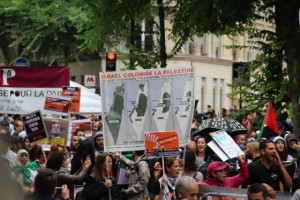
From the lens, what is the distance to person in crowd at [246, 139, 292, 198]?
932 centimetres

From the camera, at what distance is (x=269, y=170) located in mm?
9453

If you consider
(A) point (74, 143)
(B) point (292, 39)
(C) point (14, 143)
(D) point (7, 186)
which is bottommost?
(A) point (74, 143)

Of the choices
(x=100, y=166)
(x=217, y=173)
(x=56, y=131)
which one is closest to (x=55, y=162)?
(x=100, y=166)

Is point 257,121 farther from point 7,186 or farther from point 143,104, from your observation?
point 7,186

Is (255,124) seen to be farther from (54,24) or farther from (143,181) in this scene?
(54,24)

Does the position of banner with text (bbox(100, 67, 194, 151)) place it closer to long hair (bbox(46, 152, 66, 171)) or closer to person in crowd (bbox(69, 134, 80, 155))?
long hair (bbox(46, 152, 66, 171))

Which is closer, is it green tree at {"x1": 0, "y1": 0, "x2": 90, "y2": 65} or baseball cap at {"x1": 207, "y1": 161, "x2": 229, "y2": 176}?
baseball cap at {"x1": 207, "y1": 161, "x2": 229, "y2": 176}

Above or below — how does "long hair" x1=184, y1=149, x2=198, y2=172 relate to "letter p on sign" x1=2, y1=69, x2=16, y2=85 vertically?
below

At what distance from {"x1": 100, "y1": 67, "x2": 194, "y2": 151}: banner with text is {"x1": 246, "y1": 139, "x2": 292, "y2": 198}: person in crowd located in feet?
3.32

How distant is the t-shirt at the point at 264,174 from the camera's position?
9.34m

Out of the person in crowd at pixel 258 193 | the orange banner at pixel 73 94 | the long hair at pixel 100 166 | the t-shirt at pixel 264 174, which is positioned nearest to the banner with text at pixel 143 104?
the long hair at pixel 100 166

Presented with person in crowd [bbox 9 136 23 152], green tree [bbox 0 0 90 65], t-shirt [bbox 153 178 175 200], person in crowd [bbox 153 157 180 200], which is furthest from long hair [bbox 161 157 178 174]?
green tree [bbox 0 0 90 65]

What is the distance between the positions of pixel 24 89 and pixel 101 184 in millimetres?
9599

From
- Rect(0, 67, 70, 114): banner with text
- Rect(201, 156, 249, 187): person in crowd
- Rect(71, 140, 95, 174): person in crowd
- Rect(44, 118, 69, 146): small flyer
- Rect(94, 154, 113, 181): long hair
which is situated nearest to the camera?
Rect(201, 156, 249, 187): person in crowd
